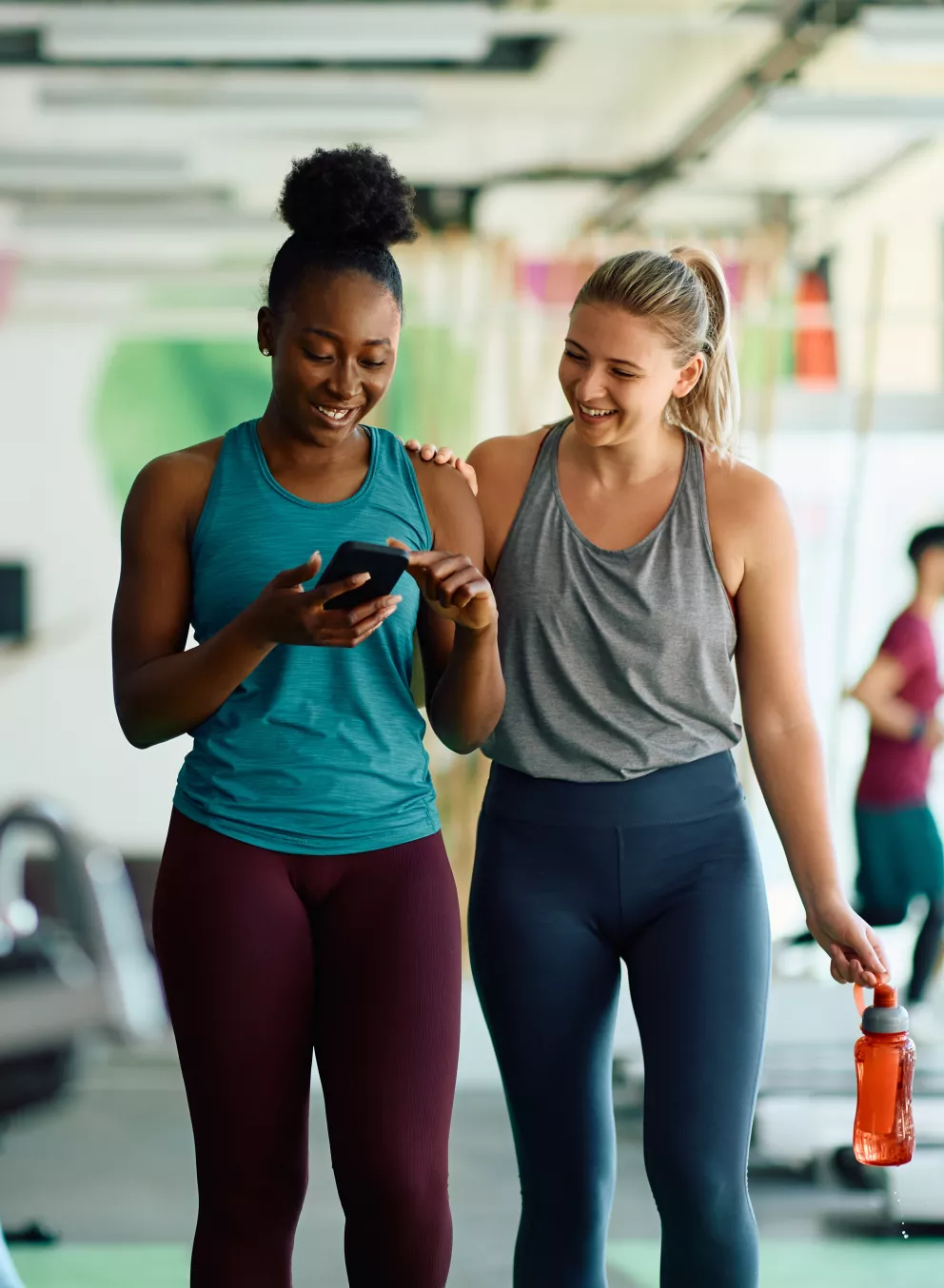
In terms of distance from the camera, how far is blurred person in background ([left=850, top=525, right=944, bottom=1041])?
13.8 feet

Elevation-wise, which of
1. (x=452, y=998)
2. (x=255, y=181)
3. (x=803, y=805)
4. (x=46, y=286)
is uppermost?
(x=255, y=181)

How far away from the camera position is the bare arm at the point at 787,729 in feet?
5.53

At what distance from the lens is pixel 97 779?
15.5 ft

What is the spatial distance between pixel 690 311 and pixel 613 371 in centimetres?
12

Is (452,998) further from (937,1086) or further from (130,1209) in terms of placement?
(937,1086)

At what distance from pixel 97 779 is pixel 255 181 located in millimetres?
3709

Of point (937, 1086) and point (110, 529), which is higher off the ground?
point (110, 529)

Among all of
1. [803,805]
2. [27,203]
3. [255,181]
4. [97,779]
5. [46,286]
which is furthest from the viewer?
[255,181]

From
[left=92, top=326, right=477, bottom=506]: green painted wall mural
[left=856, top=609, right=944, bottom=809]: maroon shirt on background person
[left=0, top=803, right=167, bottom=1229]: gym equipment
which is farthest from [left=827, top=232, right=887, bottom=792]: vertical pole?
[left=0, top=803, right=167, bottom=1229]: gym equipment

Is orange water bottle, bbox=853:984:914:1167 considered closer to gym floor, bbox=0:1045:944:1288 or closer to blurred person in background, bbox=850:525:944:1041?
gym floor, bbox=0:1045:944:1288

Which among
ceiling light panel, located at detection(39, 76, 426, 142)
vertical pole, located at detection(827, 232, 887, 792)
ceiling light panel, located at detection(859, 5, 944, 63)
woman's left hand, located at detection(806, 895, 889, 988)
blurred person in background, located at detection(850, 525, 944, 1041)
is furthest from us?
vertical pole, located at detection(827, 232, 887, 792)

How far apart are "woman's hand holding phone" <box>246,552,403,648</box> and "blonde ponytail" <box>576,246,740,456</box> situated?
0.50 metres

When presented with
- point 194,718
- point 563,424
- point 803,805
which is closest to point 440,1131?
point 194,718

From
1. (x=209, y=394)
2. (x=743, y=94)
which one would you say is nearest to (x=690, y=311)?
(x=209, y=394)
